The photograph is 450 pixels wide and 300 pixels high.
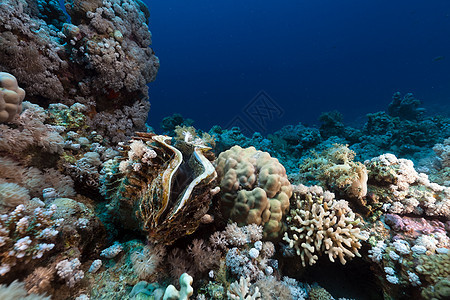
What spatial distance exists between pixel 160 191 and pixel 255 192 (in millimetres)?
1528

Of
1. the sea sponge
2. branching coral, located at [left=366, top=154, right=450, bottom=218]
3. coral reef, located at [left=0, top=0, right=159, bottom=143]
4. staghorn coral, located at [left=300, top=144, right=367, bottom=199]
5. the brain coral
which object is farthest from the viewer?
coral reef, located at [left=0, top=0, right=159, bottom=143]

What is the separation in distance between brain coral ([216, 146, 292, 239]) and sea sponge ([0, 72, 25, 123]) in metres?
3.00

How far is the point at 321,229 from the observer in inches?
109

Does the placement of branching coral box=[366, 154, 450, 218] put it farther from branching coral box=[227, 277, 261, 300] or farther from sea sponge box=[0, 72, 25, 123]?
sea sponge box=[0, 72, 25, 123]

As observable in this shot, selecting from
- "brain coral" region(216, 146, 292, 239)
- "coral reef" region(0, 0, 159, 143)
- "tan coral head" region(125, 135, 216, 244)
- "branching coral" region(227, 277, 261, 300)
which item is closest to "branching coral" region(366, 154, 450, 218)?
"brain coral" region(216, 146, 292, 239)

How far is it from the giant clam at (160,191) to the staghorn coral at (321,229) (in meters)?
1.62

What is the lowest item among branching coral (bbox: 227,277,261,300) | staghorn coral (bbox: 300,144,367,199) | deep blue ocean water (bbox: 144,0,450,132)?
A: branching coral (bbox: 227,277,261,300)

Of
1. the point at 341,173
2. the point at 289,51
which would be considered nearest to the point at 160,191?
the point at 341,173

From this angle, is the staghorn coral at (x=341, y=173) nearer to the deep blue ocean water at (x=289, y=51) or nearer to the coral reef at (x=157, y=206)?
the coral reef at (x=157, y=206)

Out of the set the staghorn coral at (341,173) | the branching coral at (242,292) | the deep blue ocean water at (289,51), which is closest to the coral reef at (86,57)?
the branching coral at (242,292)

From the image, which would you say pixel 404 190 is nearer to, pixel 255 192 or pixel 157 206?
pixel 255 192

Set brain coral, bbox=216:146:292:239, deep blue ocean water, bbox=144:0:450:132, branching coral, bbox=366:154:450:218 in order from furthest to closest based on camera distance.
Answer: deep blue ocean water, bbox=144:0:450:132 < branching coral, bbox=366:154:450:218 < brain coral, bbox=216:146:292:239

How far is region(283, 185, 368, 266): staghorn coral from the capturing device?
2.67 metres

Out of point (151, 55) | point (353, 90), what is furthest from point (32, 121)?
point (353, 90)
